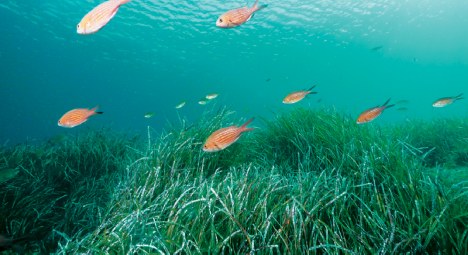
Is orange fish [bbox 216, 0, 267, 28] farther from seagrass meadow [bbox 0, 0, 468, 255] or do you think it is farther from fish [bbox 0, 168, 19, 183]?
fish [bbox 0, 168, 19, 183]

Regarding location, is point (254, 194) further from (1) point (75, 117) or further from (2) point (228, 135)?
(1) point (75, 117)

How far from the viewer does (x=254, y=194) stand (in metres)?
3.00

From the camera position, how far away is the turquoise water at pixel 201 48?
26.4 m

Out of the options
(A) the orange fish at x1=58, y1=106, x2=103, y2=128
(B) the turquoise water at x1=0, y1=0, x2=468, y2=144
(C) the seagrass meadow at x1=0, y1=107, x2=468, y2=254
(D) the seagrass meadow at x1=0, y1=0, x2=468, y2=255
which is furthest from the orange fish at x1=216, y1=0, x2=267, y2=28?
Result: (B) the turquoise water at x1=0, y1=0, x2=468, y2=144

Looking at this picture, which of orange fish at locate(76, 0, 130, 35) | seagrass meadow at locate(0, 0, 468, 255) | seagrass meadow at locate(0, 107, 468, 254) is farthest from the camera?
orange fish at locate(76, 0, 130, 35)

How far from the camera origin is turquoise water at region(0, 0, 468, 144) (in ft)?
86.5

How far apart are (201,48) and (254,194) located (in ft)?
125

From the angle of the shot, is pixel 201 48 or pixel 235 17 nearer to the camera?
pixel 235 17

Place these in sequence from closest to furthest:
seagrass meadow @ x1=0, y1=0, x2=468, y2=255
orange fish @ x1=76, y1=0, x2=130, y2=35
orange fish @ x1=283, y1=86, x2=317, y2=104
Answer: seagrass meadow @ x1=0, y1=0, x2=468, y2=255 → orange fish @ x1=76, y1=0, x2=130, y2=35 → orange fish @ x1=283, y1=86, x2=317, y2=104

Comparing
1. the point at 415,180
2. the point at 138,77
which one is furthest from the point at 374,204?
the point at 138,77

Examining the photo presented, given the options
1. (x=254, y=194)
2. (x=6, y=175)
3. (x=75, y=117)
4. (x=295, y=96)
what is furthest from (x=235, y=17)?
(x=6, y=175)

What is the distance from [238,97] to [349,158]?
256ft

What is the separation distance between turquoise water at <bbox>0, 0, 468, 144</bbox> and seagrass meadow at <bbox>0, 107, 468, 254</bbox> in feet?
9.20

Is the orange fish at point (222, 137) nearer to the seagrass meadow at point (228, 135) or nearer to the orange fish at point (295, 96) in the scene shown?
the seagrass meadow at point (228, 135)
